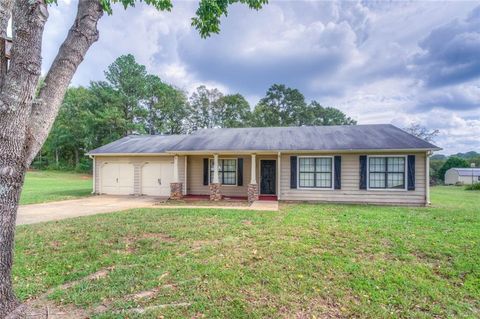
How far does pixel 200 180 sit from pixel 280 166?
448cm

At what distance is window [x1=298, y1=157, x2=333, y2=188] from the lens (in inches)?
449

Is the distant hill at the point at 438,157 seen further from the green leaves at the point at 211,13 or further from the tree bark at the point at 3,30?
the tree bark at the point at 3,30

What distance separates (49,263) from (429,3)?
14.7m

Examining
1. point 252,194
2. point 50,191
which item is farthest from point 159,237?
point 50,191

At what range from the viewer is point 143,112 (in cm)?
3341

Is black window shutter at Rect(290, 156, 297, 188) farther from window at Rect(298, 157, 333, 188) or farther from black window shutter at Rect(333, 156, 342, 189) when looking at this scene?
black window shutter at Rect(333, 156, 342, 189)

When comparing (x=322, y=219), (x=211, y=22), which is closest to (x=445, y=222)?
(x=322, y=219)

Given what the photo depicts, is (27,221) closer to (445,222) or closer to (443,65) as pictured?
(445,222)

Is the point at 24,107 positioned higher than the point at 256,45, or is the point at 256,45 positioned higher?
the point at 256,45

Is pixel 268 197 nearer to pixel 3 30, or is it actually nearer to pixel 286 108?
pixel 3 30

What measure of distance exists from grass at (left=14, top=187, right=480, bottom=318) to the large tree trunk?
3.85 feet

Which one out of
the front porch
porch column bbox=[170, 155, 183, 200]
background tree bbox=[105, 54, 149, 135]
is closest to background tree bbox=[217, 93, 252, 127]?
background tree bbox=[105, 54, 149, 135]

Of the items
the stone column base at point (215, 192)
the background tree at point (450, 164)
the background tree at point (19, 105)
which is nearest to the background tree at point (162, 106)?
the stone column base at point (215, 192)

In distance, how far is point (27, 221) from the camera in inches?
297
